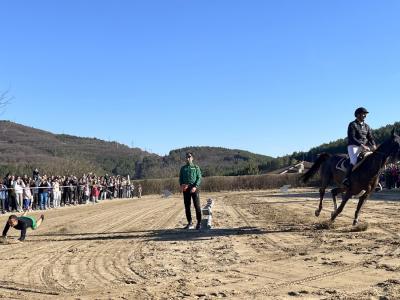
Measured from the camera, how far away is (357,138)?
13523 mm

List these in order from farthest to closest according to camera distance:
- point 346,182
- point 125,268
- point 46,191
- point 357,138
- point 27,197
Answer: point 46,191, point 27,197, point 357,138, point 346,182, point 125,268

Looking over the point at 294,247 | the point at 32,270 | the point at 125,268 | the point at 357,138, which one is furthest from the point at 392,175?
the point at 32,270

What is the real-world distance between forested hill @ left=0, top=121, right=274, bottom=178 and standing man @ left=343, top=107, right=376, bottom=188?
231 feet

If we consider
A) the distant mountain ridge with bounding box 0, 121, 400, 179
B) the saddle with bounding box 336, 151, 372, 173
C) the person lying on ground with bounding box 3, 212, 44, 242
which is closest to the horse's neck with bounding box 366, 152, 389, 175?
the saddle with bounding box 336, 151, 372, 173

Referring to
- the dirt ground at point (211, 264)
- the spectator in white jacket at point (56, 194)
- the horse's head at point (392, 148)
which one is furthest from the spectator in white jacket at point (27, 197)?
the horse's head at point (392, 148)

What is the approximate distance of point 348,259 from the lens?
8352mm

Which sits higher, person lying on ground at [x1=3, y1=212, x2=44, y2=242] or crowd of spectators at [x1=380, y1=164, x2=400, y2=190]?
crowd of spectators at [x1=380, y1=164, x2=400, y2=190]

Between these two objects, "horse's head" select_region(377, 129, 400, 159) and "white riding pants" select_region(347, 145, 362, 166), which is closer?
"horse's head" select_region(377, 129, 400, 159)

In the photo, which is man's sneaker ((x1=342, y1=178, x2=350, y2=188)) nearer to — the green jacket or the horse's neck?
the horse's neck

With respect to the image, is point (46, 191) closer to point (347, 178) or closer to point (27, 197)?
point (27, 197)

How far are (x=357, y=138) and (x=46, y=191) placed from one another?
21443 millimetres

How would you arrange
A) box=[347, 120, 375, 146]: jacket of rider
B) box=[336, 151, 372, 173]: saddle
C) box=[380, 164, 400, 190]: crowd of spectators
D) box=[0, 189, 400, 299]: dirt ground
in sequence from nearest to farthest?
1. box=[0, 189, 400, 299]: dirt ground
2. box=[336, 151, 372, 173]: saddle
3. box=[347, 120, 375, 146]: jacket of rider
4. box=[380, 164, 400, 190]: crowd of spectators

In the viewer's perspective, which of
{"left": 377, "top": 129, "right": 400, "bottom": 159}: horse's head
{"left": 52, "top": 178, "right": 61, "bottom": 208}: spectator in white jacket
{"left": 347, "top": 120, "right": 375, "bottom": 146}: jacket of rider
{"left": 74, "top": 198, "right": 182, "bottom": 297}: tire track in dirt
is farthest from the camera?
{"left": 52, "top": 178, "right": 61, "bottom": 208}: spectator in white jacket

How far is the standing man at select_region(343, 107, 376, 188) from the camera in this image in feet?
43.9
